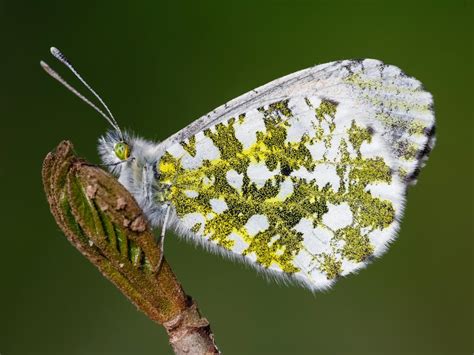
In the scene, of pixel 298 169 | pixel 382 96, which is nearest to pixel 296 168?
pixel 298 169

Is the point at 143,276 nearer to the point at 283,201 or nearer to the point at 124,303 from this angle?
the point at 283,201

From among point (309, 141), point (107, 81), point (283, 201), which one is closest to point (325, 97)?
point (309, 141)

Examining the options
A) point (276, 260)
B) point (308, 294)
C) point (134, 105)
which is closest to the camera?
point (276, 260)

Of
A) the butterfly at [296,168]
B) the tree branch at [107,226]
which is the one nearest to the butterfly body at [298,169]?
the butterfly at [296,168]

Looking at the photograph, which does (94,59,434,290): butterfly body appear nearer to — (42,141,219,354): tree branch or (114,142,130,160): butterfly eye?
(114,142,130,160): butterfly eye

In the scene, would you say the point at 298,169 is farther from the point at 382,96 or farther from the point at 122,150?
the point at 122,150

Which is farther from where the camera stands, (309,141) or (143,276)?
(309,141)
